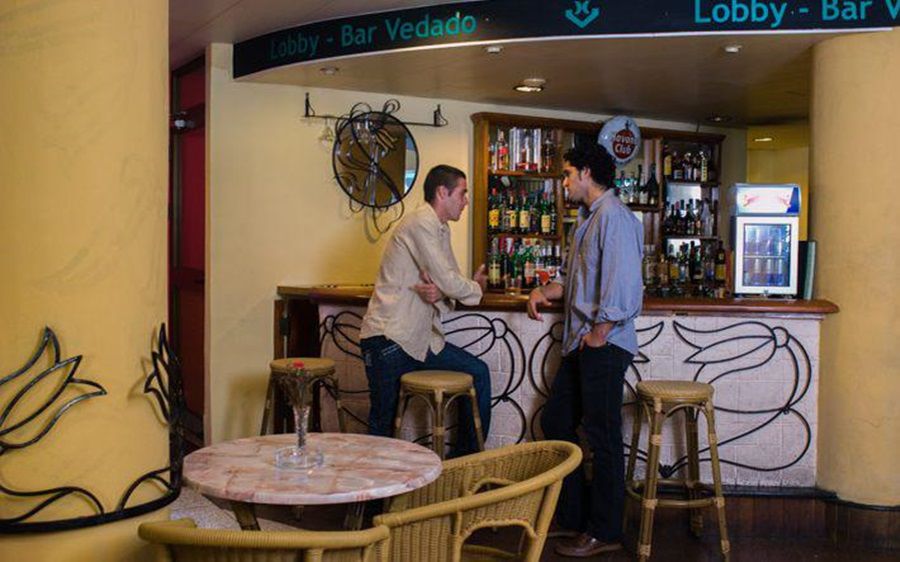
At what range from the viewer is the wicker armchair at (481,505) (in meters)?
2.31

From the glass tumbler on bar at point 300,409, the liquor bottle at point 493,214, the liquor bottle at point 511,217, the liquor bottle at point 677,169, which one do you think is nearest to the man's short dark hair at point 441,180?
the glass tumbler on bar at point 300,409

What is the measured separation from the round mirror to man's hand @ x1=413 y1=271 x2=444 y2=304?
2.15 meters

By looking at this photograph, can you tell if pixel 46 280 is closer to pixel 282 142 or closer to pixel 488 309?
pixel 488 309

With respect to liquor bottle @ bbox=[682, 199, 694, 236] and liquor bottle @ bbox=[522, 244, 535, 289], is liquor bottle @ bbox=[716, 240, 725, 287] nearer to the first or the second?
liquor bottle @ bbox=[682, 199, 694, 236]

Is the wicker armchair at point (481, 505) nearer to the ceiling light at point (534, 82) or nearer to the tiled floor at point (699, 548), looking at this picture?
the tiled floor at point (699, 548)

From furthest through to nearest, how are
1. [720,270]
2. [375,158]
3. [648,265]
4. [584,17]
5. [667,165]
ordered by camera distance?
[667,165] → [648,265] → [720,270] → [375,158] → [584,17]

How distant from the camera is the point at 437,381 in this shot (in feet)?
14.4

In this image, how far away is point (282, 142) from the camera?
20.7 feet

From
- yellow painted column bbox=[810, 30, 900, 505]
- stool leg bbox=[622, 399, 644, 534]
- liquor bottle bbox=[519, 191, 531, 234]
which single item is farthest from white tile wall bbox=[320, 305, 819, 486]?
liquor bottle bbox=[519, 191, 531, 234]

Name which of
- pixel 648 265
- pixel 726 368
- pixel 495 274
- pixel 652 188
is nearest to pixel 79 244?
pixel 726 368

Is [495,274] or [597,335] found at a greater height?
[495,274]

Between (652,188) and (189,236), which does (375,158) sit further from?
(652,188)

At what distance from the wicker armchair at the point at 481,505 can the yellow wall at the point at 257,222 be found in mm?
3557

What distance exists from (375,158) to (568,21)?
79.3 inches
